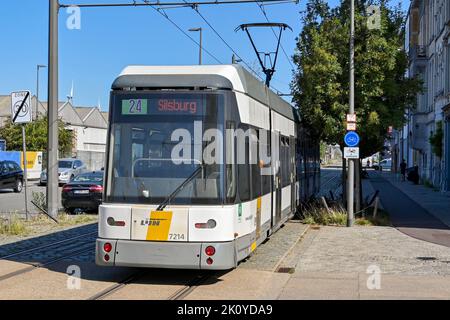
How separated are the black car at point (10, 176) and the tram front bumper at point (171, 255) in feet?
77.2

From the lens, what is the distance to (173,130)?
8.94m

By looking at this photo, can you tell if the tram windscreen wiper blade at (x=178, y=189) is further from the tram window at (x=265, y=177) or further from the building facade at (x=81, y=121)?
the building facade at (x=81, y=121)

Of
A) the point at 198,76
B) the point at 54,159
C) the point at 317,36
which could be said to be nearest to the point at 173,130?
the point at 198,76

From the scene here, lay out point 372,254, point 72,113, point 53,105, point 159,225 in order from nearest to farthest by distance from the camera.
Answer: point 159,225 → point 372,254 → point 53,105 → point 72,113

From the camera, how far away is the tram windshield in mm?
8859

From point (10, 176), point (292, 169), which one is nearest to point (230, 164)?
point (292, 169)

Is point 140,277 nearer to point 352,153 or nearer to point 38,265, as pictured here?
point 38,265

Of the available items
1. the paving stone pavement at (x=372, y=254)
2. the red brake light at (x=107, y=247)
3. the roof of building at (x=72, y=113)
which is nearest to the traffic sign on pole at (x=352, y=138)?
the paving stone pavement at (x=372, y=254)

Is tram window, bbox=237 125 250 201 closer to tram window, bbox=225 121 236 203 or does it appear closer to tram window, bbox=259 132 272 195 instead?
tram window, bbox=225 121 236 203

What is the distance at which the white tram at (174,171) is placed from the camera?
868 centimetres

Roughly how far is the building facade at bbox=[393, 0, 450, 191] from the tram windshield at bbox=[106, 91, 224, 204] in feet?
64.6

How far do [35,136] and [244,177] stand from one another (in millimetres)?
49978

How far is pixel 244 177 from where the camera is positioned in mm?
9594
